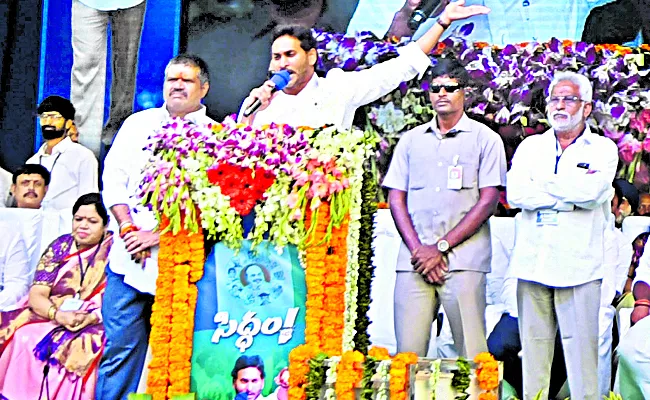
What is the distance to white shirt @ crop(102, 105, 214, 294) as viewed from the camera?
6.17 metres

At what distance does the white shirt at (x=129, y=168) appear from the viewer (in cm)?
617

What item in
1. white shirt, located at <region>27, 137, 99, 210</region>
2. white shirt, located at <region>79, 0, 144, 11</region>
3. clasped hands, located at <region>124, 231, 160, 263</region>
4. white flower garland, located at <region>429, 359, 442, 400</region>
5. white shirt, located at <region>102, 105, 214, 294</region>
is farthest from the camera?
white shirt, located at <region>79, 0, 144, 11</region>

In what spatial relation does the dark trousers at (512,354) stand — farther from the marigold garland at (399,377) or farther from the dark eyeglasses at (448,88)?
the dark eyeglasses at (448,88)

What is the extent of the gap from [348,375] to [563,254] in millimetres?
1443

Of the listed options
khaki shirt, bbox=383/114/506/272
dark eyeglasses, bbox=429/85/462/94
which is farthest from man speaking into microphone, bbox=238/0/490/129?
khaki shirt, bbox=383/114/506/272

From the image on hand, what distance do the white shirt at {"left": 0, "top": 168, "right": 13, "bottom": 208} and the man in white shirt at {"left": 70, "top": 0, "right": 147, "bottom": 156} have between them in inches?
20.6

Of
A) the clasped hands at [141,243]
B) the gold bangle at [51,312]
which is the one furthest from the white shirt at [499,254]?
the gold bangle at [51,312]

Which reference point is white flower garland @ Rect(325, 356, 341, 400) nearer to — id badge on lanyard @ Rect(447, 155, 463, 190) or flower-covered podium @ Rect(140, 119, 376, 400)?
flower-covered podium @ Rect(140, 119, 376, 400)

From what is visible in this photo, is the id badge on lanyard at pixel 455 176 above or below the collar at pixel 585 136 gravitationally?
below

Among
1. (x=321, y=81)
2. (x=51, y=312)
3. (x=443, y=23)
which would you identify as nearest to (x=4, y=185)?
(x=51, y=312)

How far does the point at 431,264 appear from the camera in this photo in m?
6.00

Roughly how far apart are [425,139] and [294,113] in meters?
0.77

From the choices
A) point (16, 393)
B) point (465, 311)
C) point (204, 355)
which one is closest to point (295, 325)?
point (204, 355)

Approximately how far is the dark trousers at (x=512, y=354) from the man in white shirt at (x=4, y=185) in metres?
3.16
